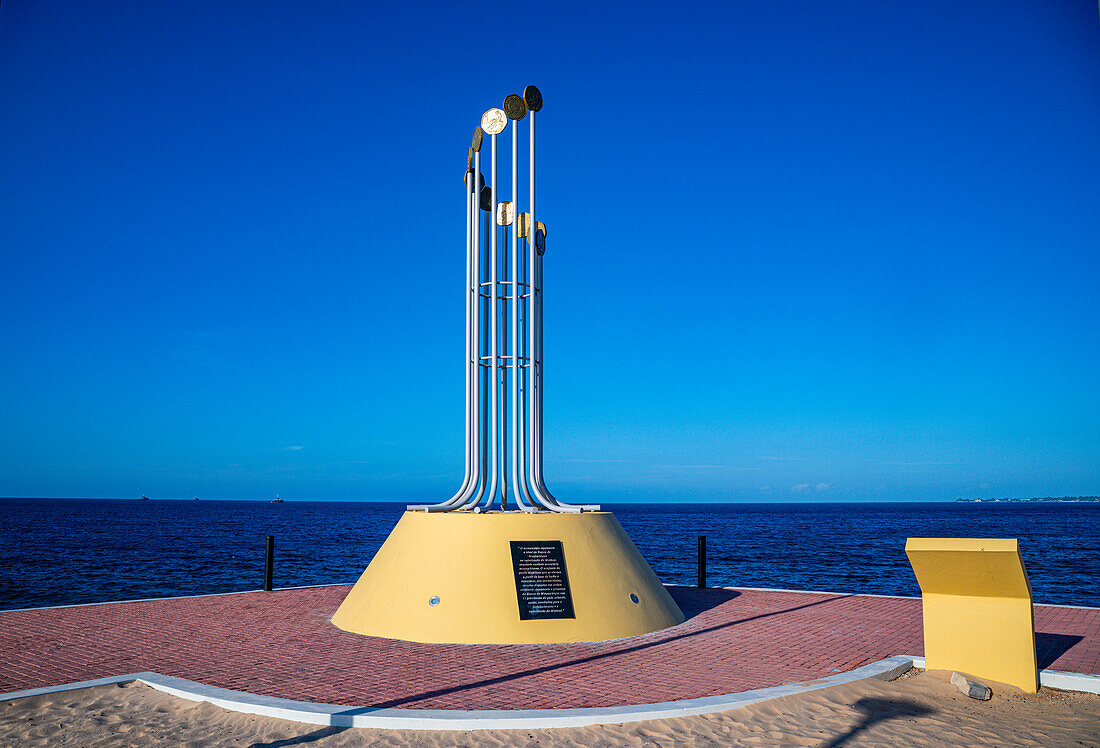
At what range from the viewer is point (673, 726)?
615 centimetres

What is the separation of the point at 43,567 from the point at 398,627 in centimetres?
3590

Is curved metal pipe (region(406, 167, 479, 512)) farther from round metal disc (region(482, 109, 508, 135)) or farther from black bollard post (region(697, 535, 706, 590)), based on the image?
black bollard post (region(697, 535, 706, 590))

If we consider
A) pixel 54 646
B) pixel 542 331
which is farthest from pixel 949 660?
pixel 54 646

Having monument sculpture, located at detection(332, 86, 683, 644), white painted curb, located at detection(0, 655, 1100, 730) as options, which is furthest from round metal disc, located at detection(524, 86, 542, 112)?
white painted curb, located at detection(0, 655, 1100, 730)

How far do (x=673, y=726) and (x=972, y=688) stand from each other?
3076 millimetres

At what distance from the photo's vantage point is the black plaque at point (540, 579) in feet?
31.8

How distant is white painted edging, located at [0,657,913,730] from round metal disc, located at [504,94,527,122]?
333 inches

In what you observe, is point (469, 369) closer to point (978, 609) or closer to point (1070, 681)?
point (978, 609)

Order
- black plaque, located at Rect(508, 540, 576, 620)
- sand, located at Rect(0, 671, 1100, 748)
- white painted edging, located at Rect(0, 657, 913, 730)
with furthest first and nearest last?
1. black plaque, located at Rect(508, 540, 576, 620)
2. white painted edging, located at Rect(0, 657, 913, 730)
3. sand, located at Rect(0, 671, 1100, 748)

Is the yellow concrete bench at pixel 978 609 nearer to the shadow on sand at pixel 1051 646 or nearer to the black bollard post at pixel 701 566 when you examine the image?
the shadow on sand at pixel 1051 646

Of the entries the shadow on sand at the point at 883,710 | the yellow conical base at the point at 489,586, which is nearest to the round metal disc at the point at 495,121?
the yellow conical base at the point at 489,586

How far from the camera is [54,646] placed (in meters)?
9.07

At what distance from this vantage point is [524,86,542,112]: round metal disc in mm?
11711

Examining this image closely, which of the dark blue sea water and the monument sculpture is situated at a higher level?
the monument sculpture
